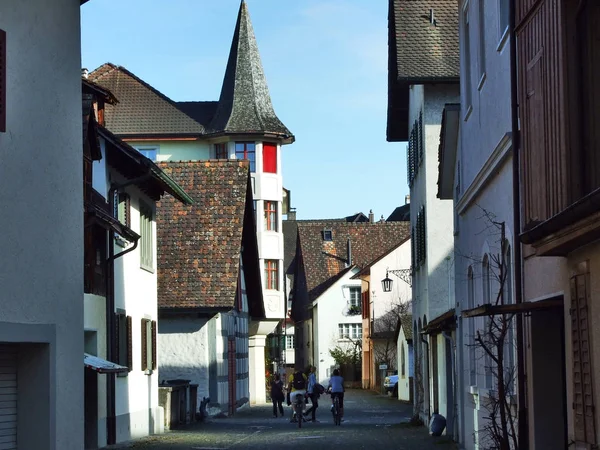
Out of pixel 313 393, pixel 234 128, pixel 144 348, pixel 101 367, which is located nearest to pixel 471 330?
pixel 101 367

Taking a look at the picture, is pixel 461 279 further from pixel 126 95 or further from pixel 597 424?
pixel 126 95

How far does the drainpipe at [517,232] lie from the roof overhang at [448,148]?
7414 mm

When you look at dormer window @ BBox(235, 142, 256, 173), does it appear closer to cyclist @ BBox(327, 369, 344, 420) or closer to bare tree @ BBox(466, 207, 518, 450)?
cyclist @ BBox(327, 369, 344, 420)

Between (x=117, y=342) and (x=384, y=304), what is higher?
(x=384, y=304)

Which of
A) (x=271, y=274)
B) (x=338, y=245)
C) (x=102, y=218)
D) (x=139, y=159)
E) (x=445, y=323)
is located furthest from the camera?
(x=338, y=245)

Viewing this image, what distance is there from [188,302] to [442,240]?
26.0ft

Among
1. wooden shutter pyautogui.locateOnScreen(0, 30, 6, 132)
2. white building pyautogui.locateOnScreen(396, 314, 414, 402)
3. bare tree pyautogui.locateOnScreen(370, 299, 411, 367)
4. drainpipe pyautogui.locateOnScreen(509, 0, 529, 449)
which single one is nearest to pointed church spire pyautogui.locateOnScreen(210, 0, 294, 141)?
white building pyautogui.locateOnScreen(396, 314, 414, 402)

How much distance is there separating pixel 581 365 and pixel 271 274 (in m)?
49.4

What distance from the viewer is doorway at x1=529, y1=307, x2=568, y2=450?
13.9 m

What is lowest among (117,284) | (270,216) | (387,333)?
(387,333)

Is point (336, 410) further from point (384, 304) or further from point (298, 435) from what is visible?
point (384, 304)

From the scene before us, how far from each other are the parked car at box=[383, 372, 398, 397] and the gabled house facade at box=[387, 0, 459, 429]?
26494mm

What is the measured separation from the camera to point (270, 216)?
6100cm

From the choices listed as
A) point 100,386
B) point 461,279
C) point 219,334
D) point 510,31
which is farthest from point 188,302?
point 510,31
